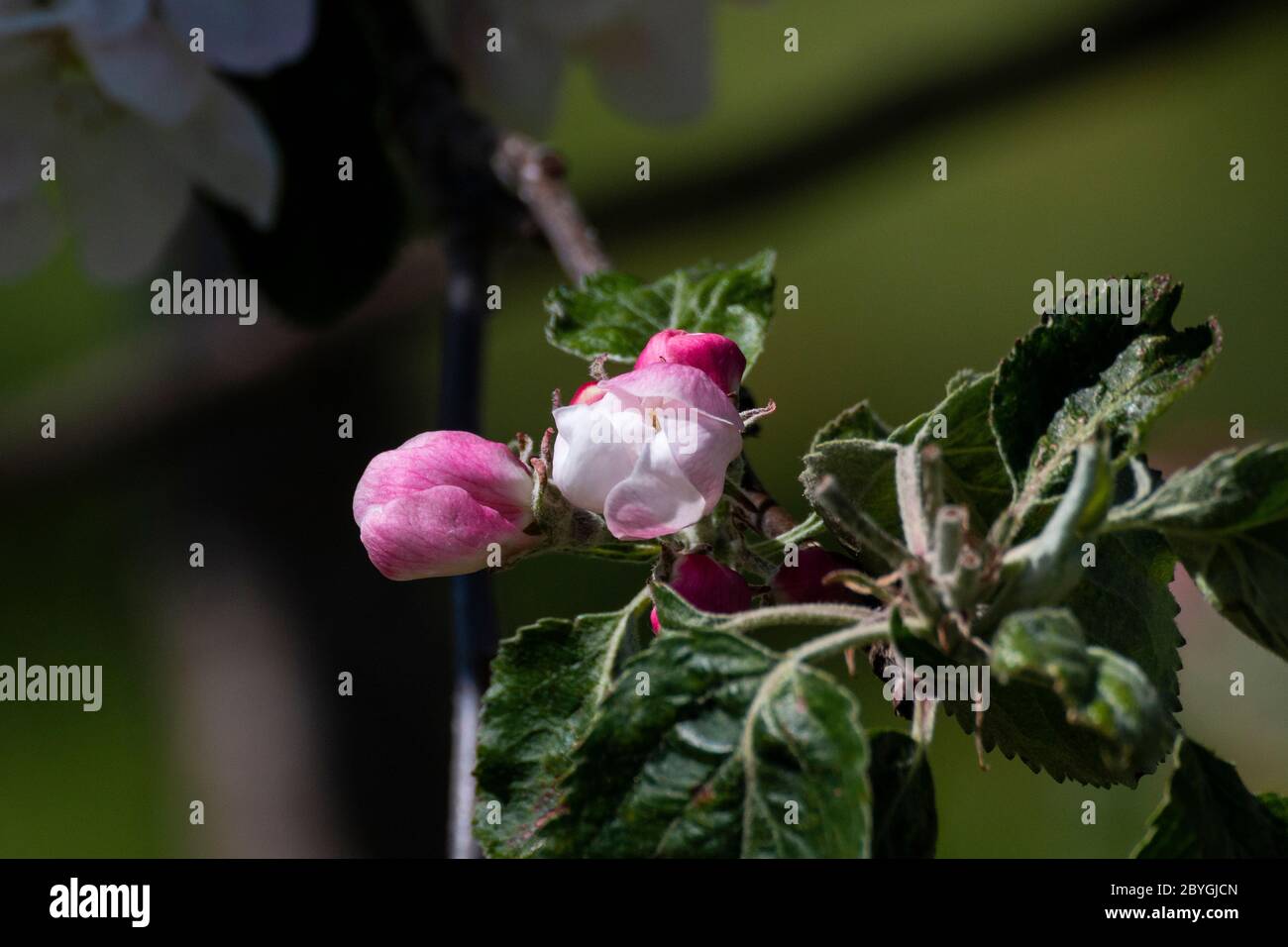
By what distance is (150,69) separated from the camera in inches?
28.4

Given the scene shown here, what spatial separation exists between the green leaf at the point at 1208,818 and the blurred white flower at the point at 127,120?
58 cm

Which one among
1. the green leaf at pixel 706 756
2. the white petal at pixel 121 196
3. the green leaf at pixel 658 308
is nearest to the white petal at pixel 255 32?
the white petal at pixel 121 196

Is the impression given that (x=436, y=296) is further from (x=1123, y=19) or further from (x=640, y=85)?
(x=1123, y=19)

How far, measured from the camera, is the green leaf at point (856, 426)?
20.7 inches

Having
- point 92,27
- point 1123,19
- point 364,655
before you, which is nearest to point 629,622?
point 92,27

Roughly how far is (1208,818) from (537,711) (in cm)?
21

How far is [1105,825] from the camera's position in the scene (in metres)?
1.47

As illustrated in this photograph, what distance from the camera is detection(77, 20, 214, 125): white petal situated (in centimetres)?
71

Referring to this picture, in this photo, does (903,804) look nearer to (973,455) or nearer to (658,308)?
(973,455)

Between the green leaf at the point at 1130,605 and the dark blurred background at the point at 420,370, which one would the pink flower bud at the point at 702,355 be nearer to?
the green leaf at the point at 1130,605

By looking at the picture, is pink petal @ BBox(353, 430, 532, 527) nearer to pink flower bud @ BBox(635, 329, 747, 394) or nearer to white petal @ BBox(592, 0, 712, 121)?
pink flower bud @ BBox(635, 329, 747, 394)

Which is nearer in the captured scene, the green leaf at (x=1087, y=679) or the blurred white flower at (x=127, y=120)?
the green leaf at (x=1087, y=679)
